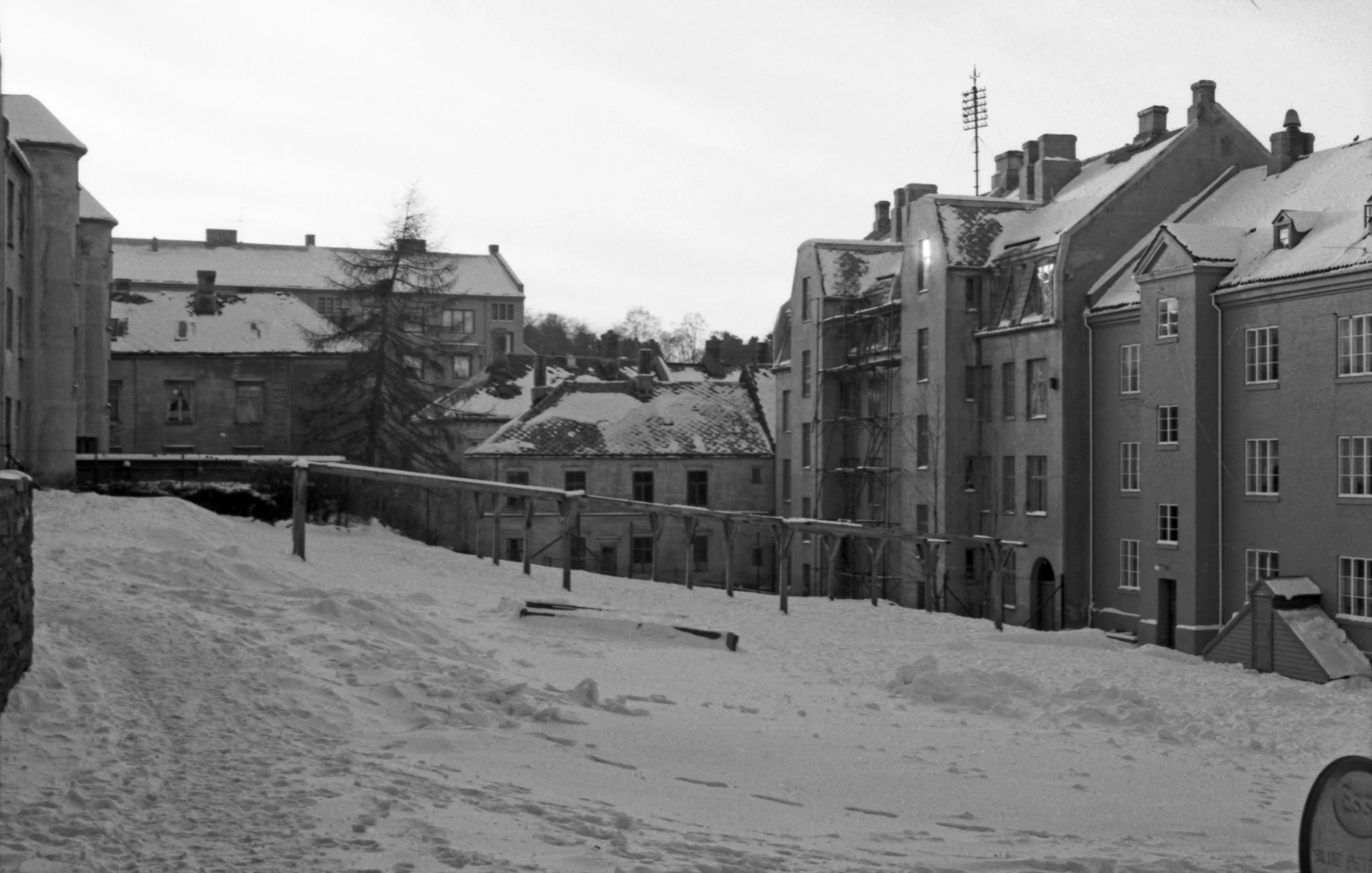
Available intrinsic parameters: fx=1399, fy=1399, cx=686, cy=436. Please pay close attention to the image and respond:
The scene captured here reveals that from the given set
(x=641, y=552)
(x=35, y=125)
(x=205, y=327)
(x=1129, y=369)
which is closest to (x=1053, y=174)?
(x=1129, y=369)

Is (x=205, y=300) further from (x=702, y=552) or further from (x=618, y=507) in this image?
(x=618, y=507)

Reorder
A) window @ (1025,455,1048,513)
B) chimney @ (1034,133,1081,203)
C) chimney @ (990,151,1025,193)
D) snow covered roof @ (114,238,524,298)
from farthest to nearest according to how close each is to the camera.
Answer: snow covered roof @ (114,238,524,298) < chimney @ (990,151,1025,193) < chimney @ (1034,133,1081,203) < window @ (1025,455,1048,513)

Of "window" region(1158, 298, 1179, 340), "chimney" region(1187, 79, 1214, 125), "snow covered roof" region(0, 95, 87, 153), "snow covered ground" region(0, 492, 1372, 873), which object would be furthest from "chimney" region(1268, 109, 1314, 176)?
"snow covered roof" region(0, 95, 87, 153)

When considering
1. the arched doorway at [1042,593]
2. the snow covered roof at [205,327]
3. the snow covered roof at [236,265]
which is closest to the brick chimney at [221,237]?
the snow covered roof at [236,265]

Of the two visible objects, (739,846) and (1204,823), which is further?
(1204,823)

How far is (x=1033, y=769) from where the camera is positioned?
12477 millimetres

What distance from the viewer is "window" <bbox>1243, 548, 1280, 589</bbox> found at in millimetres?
32469

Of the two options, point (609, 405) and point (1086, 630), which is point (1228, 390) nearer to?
point (1086, 630)

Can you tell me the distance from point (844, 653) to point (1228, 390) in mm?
18622

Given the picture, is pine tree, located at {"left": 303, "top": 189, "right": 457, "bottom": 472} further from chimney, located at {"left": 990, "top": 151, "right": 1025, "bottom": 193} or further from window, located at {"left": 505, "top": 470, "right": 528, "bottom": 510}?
chimney, located at {"left": 990, "top": 151, "right": 1025, "bottom": 193}

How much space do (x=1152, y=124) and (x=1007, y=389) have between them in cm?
988

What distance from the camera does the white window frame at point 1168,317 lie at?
3481cm

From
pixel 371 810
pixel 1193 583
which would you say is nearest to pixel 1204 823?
pixel 371 810

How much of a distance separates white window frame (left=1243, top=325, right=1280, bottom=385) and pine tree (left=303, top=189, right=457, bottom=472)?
22.3 m
